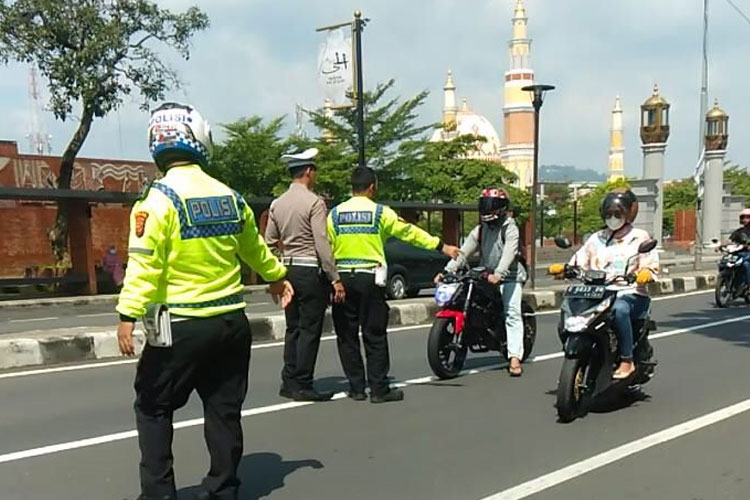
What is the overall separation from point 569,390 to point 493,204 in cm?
203

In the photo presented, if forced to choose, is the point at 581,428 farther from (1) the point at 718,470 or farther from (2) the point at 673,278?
(2) the point at 673,278

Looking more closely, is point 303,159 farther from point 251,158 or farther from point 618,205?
point 251,158

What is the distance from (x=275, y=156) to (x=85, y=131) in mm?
7837

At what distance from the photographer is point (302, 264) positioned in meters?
5.82

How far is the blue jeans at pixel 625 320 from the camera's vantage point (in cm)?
548

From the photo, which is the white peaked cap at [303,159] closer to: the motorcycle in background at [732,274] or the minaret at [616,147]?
the motorcycle in background at [732,274]

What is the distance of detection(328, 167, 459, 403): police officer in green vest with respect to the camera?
578cm

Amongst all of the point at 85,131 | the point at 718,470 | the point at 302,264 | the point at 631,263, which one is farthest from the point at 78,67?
the point at 718,470

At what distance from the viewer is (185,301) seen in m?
3.39

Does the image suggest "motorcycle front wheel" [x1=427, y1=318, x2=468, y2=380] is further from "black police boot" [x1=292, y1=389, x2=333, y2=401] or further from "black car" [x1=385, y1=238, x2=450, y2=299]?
"black car" [x1=385, y1=238, x2=450, y2=299]

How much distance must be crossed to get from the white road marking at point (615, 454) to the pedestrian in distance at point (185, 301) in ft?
4.80

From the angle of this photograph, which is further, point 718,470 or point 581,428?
point 581,428

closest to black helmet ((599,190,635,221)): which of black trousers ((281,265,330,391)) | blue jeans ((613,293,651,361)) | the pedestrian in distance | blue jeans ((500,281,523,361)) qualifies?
blue jeans ((613,293,651,361))

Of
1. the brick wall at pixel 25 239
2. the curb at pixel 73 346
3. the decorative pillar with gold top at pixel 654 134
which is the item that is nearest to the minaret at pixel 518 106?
the decorative pillar with gold top at pixel 654 134
